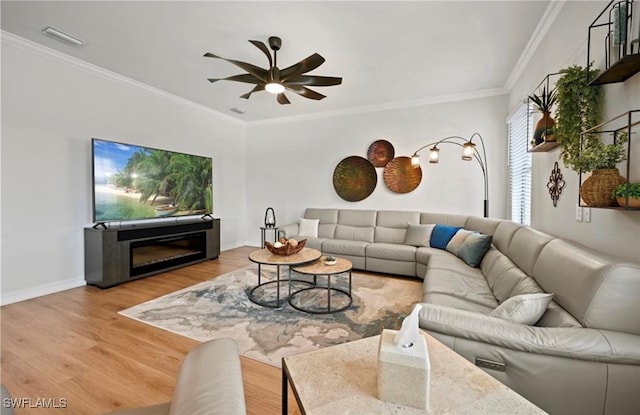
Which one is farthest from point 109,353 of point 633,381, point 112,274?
point 633,381

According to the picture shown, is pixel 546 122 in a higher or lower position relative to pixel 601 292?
higher

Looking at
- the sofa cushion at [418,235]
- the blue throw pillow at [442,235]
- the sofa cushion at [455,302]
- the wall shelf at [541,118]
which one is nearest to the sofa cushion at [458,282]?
the sofa cushion at [455,302]

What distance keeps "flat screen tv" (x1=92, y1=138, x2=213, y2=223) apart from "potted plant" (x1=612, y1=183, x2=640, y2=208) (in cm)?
482

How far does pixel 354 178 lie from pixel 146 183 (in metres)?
3.44

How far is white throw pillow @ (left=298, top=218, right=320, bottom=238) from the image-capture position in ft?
16.8

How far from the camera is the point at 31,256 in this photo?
10.7ft

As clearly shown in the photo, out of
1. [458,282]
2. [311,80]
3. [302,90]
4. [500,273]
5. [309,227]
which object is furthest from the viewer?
[309,227]

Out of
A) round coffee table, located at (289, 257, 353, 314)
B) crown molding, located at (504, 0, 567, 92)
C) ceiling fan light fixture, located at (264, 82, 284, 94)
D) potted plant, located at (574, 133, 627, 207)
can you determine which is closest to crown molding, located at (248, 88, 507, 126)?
crown molding, located at (504, 0, 567, 92)

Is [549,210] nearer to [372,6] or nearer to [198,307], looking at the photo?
[372,6]

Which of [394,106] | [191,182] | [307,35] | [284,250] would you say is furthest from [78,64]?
[394,106]

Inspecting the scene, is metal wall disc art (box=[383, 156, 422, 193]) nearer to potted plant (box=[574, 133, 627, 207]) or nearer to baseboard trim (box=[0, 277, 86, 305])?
potted plant (box=[574, 133, 627, 207])

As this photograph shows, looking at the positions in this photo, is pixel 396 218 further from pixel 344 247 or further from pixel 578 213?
pixel 578 213

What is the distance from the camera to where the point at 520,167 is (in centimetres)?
370

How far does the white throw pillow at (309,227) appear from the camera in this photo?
5.13m
